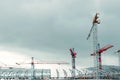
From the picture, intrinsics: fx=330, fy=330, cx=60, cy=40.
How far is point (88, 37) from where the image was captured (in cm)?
19088

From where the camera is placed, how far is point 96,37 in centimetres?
16238

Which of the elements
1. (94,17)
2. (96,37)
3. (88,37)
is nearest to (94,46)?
(96,37)

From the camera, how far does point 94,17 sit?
157 meters

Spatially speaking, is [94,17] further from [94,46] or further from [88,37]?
[88,37]

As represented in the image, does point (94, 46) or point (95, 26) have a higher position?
point (95, 26)

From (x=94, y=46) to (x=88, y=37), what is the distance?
91.5 ft

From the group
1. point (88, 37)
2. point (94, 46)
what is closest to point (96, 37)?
point (94, 46)

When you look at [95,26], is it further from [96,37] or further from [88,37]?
[88,37]

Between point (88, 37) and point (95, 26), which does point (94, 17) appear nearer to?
point (95, 26)

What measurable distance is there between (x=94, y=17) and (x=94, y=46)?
609 inches

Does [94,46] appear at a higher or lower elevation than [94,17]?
lower

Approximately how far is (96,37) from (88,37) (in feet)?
93.6

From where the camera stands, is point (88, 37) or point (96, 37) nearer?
point (96, 37)
